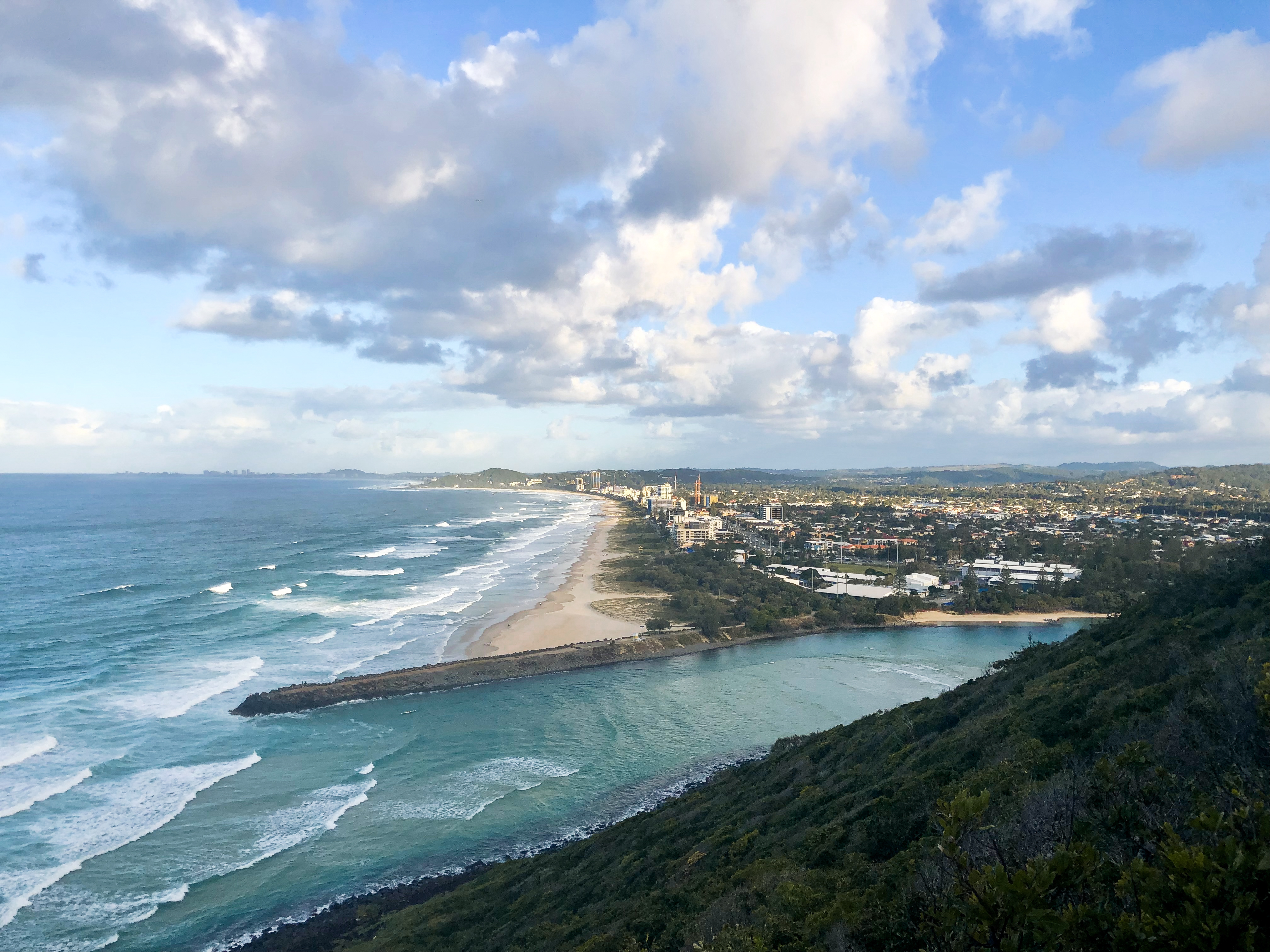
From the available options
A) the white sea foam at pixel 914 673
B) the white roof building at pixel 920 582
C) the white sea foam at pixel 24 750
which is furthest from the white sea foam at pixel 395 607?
the white roof building at pixel 920 582

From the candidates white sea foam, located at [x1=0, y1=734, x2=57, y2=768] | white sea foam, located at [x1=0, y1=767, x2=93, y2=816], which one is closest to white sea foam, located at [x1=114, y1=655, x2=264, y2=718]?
white sea foam, located at [x1=0, y1=734, x2=57, y2=768]

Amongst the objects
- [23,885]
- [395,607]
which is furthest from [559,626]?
[23,885]

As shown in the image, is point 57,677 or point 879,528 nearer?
point 57,677

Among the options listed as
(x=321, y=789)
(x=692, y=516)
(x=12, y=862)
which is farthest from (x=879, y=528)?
(x=12, y=862)

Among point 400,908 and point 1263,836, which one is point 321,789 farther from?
point 1263,836

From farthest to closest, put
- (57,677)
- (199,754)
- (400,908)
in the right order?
(57,677) < (199,754) < (400,908)

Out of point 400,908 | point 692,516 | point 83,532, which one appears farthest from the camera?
point 692,516

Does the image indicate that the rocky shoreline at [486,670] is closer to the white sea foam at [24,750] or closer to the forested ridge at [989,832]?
the white sea foam at [24,750]
